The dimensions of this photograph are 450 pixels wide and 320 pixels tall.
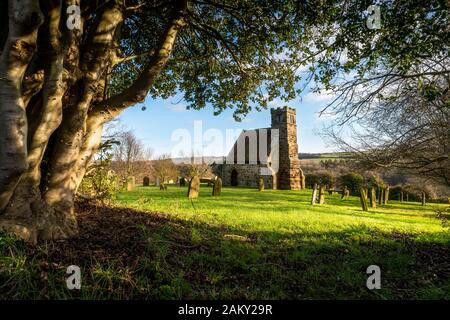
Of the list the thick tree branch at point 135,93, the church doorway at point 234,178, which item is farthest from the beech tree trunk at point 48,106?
the church doorway at point 234,178

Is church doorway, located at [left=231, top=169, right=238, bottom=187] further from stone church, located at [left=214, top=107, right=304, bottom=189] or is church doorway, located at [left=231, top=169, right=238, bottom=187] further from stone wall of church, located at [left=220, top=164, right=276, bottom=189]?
stone wall of church, located at [left=220, top=164, right=276, bottom=189]

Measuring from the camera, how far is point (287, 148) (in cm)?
3500

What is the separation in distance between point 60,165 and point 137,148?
3837cm

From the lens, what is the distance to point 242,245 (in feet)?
18.2

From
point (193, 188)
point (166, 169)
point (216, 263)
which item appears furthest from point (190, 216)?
point (166, 169)

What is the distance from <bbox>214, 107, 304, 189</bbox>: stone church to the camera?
113ft

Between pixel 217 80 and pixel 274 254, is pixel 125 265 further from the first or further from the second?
pixel 217 80

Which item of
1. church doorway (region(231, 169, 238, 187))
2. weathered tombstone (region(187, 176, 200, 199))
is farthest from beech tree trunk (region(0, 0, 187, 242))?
church doorway (region(231, 169, 238, 187))

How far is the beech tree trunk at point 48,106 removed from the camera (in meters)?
3.49

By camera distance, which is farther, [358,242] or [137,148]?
[137,148]

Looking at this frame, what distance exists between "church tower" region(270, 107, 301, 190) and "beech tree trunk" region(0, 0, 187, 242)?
30.3 m

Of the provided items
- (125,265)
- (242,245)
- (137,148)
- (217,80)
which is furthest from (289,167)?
(125,265)

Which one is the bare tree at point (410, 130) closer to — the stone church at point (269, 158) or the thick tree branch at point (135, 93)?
the thick tree branch at point (135, 93)

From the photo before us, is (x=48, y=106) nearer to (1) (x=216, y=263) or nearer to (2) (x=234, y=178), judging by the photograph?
(1) (x=216, y=263)
